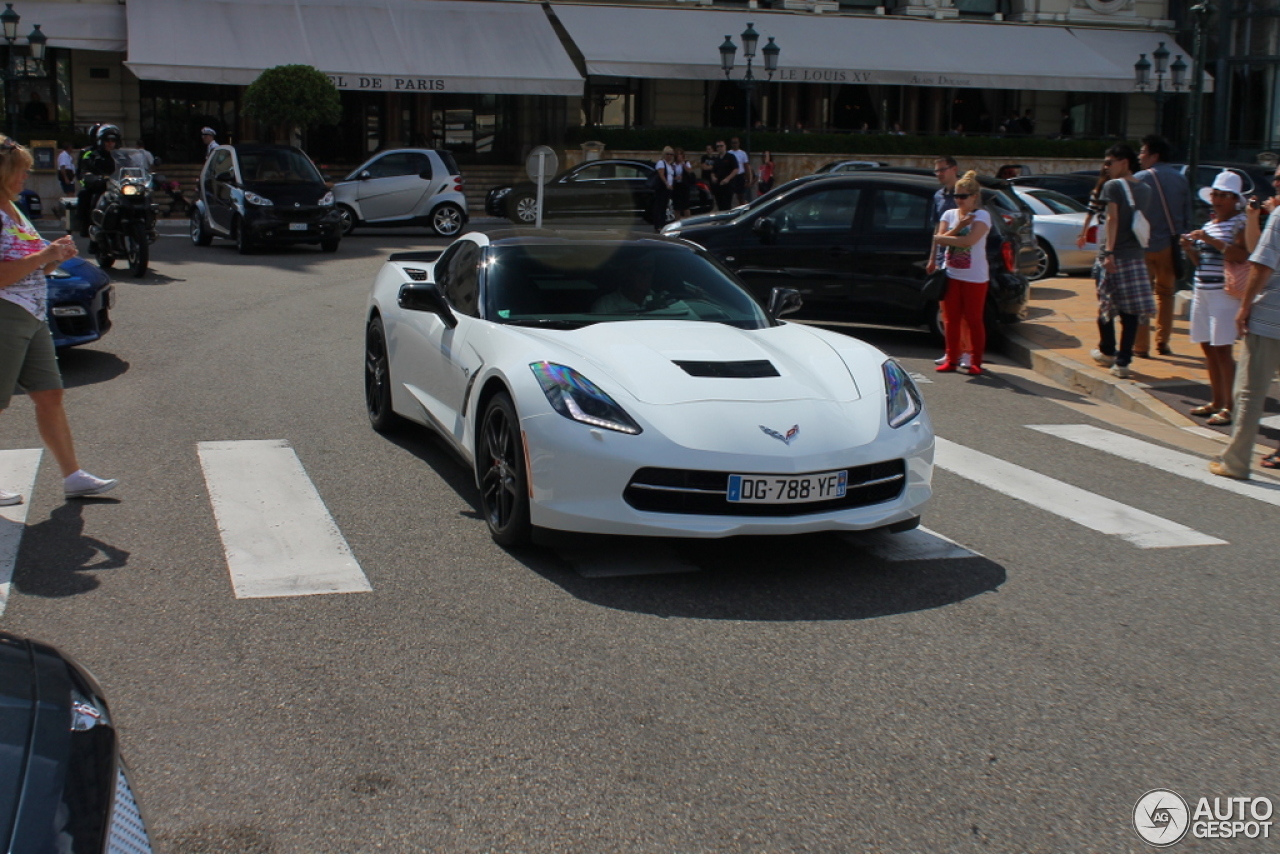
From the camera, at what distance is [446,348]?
655 centimetres

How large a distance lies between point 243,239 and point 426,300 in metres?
14.4

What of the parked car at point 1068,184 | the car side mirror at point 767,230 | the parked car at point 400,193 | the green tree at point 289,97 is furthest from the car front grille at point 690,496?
the green tree at point 289,97

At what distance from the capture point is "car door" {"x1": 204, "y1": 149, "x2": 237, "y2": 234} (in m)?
20.4

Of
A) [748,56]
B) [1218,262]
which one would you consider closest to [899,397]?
[1218,262]

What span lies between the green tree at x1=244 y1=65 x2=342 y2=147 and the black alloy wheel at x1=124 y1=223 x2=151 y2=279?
1330 cm

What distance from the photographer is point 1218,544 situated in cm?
615

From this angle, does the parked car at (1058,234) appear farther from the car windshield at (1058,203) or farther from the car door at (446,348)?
the car door at (446,348)

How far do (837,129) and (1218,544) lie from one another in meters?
36.3

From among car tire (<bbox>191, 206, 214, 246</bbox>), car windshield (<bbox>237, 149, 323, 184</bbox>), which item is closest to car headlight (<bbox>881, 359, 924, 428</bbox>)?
car windshield (<bbox>237, 149, 323, 184</bbox>)

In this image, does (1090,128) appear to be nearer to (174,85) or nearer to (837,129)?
(837,129)

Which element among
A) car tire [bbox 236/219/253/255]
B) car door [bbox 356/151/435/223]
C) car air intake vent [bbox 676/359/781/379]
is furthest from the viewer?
car door [bbox 356/151/435/223]

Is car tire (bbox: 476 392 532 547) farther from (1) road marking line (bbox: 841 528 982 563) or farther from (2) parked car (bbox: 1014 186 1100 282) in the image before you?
(2) parked car (bbox: 1014 186 1100 282)

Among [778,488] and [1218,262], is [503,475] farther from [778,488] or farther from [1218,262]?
[1218,262]
